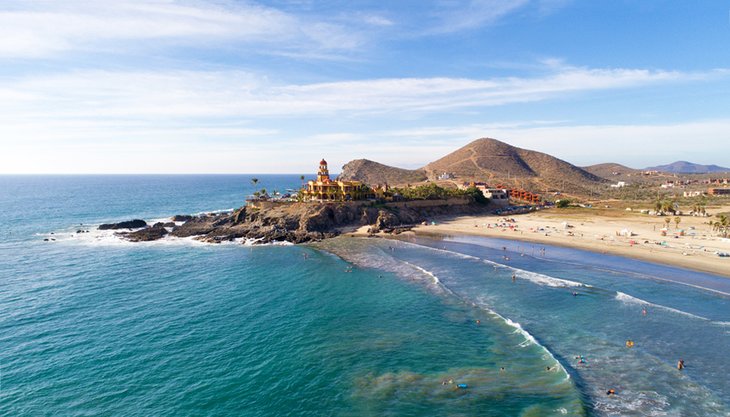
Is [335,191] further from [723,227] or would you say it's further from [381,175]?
[381,175]

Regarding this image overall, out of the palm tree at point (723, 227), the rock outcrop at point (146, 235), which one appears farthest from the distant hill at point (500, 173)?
the rock outcrop at point (146, 235)

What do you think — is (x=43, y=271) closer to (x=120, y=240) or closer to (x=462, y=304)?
(x=120, y=240)

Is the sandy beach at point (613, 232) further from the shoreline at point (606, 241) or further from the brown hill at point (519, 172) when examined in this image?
the brown hill at point (519, 172)

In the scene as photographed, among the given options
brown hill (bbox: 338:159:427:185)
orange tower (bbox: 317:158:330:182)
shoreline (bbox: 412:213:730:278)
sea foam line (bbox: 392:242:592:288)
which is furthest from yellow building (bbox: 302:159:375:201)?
brown hill (bbox: 338:159:427:185)

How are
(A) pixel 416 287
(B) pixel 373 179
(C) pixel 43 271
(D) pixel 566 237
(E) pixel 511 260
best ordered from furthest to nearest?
(B) pixel 373 179, (D) pixel 566 237, (E) pixel 511 260, (C) pixel 43 271, (A) pixel 416 287

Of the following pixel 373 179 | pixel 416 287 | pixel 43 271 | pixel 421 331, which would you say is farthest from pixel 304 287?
pixel 373 179

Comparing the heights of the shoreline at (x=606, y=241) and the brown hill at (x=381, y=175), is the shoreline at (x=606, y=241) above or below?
below

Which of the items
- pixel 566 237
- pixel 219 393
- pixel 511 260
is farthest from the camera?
pixel 566 237
